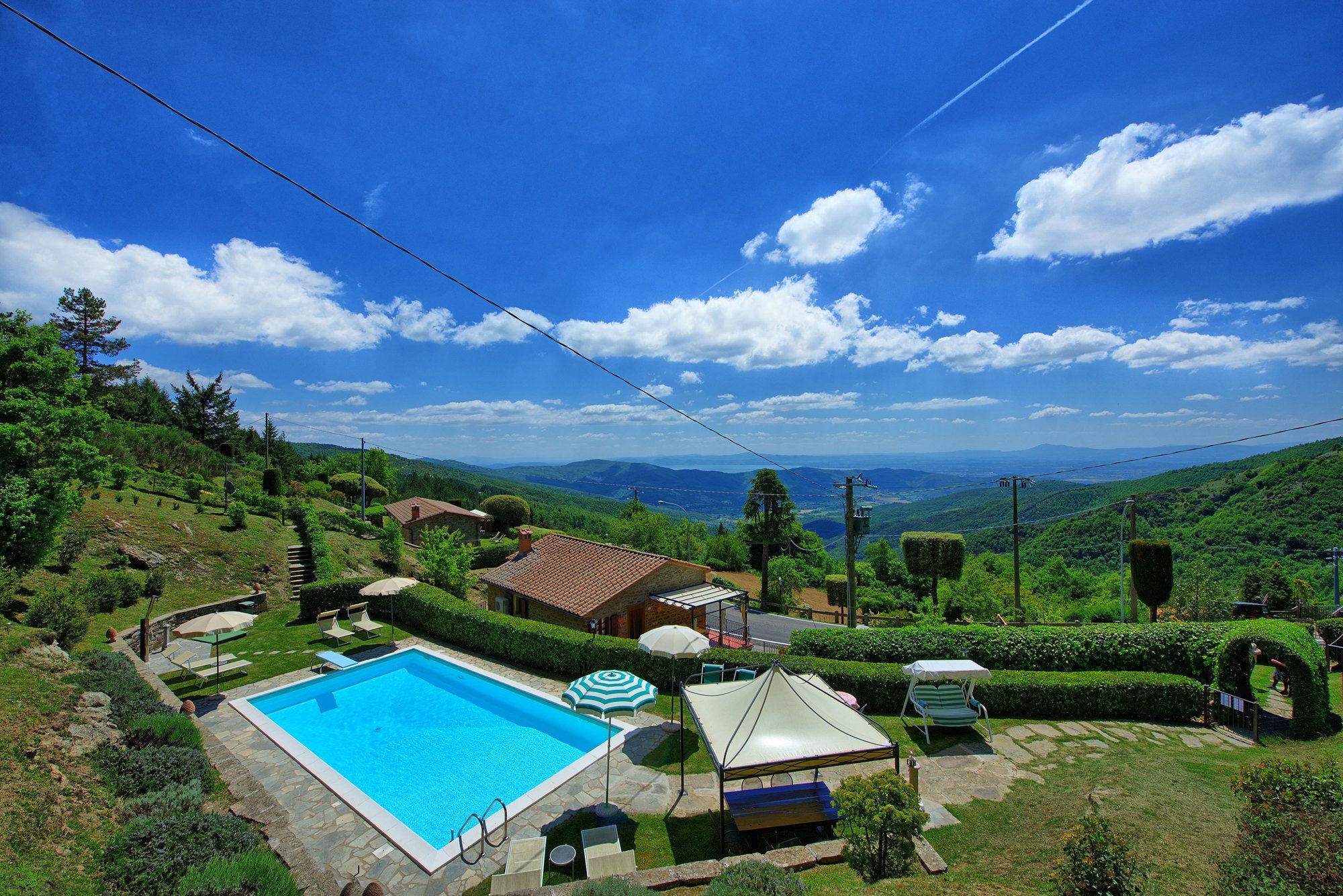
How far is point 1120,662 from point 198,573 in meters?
32.7

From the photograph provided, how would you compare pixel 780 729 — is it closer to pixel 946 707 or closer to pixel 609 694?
pixel 609 694

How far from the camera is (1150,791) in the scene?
7.77 meters

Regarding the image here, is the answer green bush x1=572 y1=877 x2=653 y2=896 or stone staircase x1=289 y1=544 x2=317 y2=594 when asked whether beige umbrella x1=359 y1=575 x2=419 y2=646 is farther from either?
green bush x1=572 y1=877 x2=653 y2=896

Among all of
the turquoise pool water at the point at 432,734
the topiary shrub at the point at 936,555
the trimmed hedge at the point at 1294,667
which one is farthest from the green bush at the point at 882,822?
the topiary shrub at the point at 936,555

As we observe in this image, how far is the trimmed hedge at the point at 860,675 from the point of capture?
12.2 meters

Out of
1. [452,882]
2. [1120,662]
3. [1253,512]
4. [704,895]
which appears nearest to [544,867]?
[452,882]

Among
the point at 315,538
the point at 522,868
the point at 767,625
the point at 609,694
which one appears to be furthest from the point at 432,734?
the point at 767,625

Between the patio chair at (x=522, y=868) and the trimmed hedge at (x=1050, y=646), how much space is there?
9295 millimetres

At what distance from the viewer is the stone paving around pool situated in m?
7.88

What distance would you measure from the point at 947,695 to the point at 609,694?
7958 mm

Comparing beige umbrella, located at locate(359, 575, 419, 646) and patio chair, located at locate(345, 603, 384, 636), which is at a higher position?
beige umbrella, located at locate(359, 575, 419, 646)

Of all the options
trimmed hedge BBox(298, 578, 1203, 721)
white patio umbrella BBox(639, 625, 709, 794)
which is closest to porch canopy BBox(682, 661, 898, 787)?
white patio umbrella BBox(639, 625, 709, 794)

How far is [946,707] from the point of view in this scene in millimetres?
11688

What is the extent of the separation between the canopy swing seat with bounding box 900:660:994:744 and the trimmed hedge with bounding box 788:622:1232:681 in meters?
1.88
